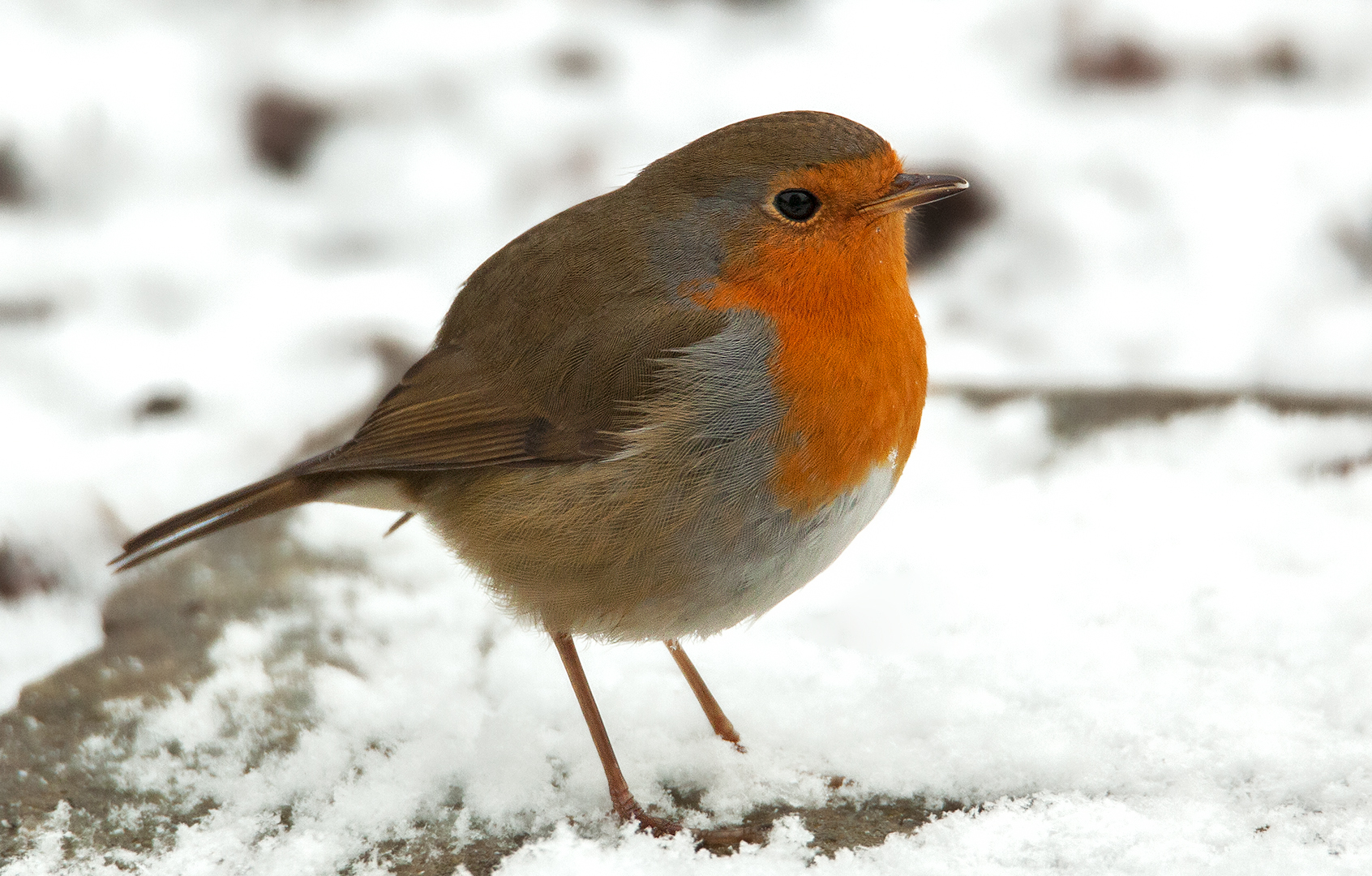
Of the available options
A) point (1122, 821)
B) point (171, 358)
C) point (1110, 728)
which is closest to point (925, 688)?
point (1110, 728)

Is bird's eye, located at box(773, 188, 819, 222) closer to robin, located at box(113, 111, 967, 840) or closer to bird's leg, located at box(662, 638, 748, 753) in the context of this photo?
robin, located at box(113, 111, 967, 840)

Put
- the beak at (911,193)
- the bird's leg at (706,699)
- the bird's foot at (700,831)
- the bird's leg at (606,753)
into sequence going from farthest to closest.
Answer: the bird's leg at (706,699)
the beak at (911,193)
the bird's leg at (606,753)
the bird's foot at (700,831)

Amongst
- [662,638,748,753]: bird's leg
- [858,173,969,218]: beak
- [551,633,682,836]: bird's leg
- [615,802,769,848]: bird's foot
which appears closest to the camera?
[615,802,769,848]: bird's foot

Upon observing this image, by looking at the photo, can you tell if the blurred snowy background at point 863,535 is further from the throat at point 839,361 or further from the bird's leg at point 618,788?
the throat at point 839,361

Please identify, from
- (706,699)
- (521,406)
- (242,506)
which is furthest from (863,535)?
(242,506)

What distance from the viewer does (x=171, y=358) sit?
5645 mm

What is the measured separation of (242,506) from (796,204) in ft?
5.03

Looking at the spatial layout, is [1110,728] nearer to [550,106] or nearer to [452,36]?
[550,106]

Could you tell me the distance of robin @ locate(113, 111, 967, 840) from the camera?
9.36ft

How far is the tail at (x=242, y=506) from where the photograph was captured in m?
3.30

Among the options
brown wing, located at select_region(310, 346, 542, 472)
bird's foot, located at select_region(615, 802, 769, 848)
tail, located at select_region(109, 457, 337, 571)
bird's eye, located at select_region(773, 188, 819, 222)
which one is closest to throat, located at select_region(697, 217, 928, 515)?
bird's eye, located at select_region(773, 188, 819, 222)

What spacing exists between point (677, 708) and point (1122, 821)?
117cm

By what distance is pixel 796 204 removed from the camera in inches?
121

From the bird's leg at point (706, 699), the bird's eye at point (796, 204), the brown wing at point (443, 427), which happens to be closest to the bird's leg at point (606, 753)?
the bird's leg at point (706, 699)
